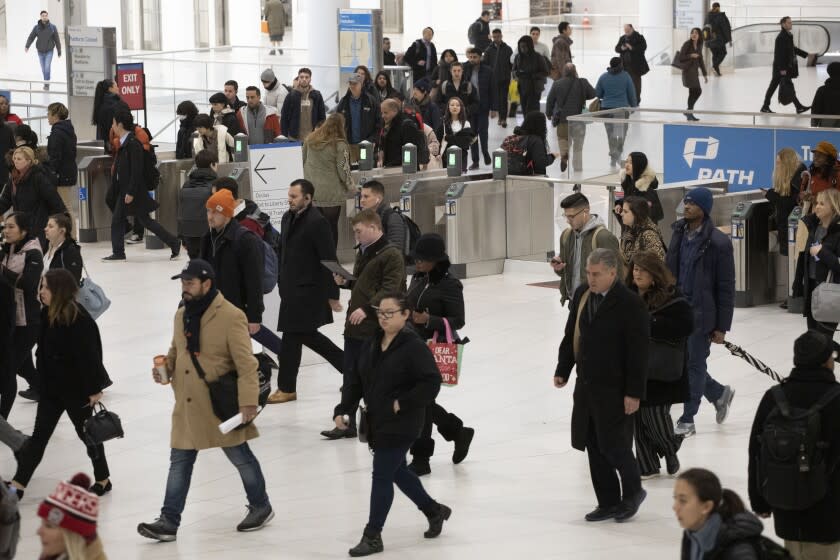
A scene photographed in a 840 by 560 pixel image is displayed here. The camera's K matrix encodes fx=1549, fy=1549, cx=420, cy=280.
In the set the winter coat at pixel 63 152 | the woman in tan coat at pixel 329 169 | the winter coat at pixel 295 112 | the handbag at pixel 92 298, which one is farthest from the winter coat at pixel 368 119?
the handbag at pixel 92 298

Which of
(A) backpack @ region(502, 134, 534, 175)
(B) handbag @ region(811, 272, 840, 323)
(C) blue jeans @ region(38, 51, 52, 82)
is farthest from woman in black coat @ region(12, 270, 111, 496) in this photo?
(C) blue jeans @ region(38, 51, 52, 82)

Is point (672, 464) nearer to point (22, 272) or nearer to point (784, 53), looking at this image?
point (22, 272)

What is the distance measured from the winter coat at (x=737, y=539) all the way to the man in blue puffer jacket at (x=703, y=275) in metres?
4.48

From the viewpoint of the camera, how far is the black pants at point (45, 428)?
343 inches

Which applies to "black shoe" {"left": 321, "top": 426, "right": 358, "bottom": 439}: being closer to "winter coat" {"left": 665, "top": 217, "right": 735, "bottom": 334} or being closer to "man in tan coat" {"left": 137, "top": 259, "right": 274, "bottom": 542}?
"man in tan coat" {"left": 137, "top": 259, "right": 274, "bottom": 542}

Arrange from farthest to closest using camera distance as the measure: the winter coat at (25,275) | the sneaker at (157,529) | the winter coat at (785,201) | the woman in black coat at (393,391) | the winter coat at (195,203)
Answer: the winter coat at (195,203), the winter coat at (785,201), the winter coat at (25,275), the sneaker at (157,529), the woman in black coat at (393,391)

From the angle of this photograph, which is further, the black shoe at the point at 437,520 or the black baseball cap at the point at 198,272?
the black shoe at the point at 437,520

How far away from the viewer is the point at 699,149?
1970cm

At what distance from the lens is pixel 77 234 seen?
64.6 ft

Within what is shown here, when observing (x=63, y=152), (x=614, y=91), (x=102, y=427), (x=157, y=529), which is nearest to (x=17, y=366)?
(x=102, y=427)

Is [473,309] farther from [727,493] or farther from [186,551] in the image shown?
[727,493]

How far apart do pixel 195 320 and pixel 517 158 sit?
9809 mm

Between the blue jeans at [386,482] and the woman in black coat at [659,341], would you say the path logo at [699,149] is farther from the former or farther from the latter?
the blue jeans at [386,482]

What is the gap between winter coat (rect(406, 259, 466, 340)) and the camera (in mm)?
9133
